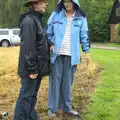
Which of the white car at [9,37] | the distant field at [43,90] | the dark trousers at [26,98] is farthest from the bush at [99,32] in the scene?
the dark trousers at [26,98]

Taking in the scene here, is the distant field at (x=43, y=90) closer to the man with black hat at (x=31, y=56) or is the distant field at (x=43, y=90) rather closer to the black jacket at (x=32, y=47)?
the man with black hat at (x=31, y=56)

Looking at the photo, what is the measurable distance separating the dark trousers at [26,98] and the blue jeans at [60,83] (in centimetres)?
73

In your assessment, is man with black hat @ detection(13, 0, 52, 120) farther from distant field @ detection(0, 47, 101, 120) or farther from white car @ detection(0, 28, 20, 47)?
white car @ detection(0, 28, 20, 47)

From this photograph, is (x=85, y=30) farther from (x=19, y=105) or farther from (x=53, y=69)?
(x=19, y=105)

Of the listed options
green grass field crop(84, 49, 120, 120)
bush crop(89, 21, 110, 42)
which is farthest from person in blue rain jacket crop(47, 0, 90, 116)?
bush crop(89, 21, 110, 42)

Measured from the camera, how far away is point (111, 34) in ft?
164

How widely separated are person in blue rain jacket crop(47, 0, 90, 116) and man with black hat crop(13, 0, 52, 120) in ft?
2.22

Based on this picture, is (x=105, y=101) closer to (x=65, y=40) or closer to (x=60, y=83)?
(x=60, y=83)

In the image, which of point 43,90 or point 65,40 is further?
point 43,90

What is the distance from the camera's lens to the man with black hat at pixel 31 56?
5.08 meters

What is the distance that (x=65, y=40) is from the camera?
19.9 ft

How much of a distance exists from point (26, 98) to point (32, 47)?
69 centimetres

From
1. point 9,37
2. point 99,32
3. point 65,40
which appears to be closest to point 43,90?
point 65,40

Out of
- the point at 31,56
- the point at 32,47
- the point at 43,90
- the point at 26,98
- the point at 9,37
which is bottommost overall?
the point at 43,90
